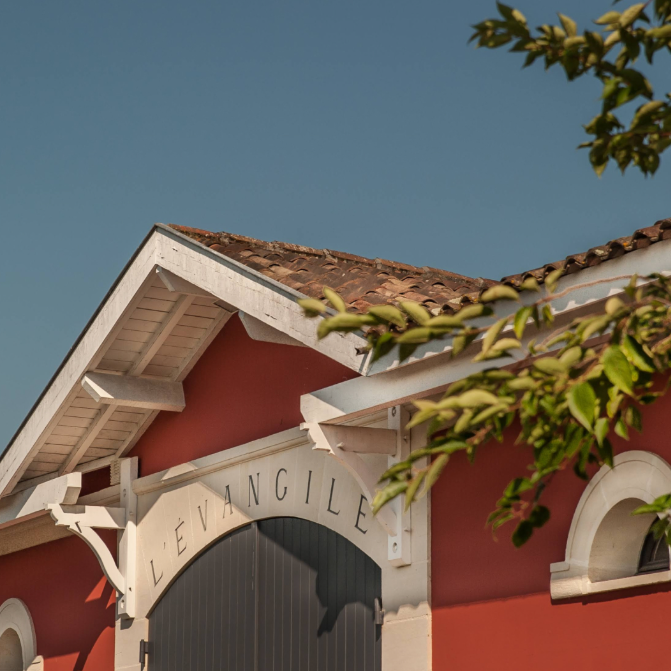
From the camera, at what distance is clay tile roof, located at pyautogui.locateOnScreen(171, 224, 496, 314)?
7598 mm

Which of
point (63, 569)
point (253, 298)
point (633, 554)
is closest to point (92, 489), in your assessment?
point (63, 569)

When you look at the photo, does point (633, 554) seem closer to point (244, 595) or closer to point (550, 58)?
point (244, 595)

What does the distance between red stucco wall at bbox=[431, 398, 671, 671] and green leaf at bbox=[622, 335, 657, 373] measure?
381 centimetres

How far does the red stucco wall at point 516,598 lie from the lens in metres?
6.32

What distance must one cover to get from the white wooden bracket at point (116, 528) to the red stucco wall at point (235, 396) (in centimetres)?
40

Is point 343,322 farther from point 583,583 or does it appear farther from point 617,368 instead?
point 583,583

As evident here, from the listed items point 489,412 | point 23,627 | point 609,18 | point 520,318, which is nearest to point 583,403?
point 489,412

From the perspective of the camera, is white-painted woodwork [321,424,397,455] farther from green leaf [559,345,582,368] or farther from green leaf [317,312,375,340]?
green leaf [559,345,582,368]

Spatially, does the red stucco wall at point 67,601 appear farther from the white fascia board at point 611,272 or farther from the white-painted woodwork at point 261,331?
the white fascia board at point 611,272

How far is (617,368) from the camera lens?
2.57 meters

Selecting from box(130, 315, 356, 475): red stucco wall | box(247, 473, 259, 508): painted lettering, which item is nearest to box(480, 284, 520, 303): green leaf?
box(130, 315, 356, 475): red stucco wall

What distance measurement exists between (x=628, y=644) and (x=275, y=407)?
3740 mm

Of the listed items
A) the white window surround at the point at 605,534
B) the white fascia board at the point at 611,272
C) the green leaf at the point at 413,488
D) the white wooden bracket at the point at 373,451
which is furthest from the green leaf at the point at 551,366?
the white wooden bracket at the point at 373,451

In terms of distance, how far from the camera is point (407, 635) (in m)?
7.55
